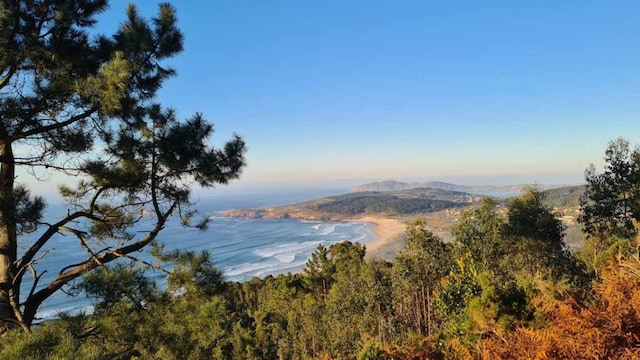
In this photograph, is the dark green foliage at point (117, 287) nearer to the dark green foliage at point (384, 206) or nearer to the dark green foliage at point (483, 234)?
the dark green foliage at point (483, 234)

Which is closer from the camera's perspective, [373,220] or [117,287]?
[117,287]

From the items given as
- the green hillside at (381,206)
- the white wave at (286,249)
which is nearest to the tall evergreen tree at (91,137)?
the white wave at (286,249)

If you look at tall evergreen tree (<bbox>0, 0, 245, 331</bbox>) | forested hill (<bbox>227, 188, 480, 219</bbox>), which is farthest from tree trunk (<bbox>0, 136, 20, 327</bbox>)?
forested hill (<bbox>227, 188, 480, 219</bbox>)

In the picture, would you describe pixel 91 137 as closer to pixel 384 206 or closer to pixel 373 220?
pixel 373 220

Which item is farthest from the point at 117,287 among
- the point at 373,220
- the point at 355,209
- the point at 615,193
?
the point at 355,209

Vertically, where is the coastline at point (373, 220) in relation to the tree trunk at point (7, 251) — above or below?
below

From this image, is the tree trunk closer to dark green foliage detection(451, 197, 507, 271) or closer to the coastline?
dark green foliage detection(451, 197, 507, 271)

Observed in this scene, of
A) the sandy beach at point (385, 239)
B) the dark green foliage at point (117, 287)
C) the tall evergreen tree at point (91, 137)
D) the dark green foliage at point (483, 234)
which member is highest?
the tall evergreen tree at point (91, 137)
